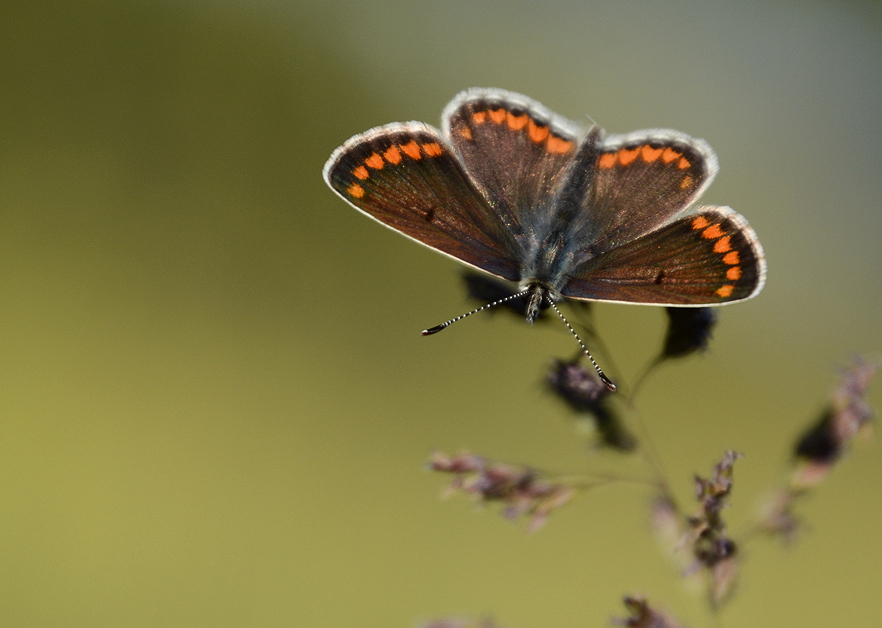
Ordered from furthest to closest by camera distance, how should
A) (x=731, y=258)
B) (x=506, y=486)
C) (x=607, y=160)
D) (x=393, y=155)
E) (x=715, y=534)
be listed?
(x=607, y=160) < (x=393, y=155) < (x=506, y=486) < (x=731, y=258) < (x=715, y=534)

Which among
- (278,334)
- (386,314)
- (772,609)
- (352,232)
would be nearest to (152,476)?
(278,334)

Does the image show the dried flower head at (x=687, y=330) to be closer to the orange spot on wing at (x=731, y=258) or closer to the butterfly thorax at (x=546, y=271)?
the orange spot on wing at (x=731, y=258)

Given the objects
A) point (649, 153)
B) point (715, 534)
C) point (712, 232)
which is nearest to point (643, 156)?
point (649, 153)

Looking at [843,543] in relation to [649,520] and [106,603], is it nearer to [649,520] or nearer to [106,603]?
[649,520]

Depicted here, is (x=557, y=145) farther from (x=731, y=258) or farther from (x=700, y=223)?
(x=731, y=258)

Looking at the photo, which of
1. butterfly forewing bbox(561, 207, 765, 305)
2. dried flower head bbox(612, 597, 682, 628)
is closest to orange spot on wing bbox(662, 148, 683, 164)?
butterfly forewing bbox(561, 207, 765, 305)

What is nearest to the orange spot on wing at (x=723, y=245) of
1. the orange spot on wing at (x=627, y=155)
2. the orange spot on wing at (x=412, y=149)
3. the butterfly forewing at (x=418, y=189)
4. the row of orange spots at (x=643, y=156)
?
the row of orange spots at (x=643, y=156)

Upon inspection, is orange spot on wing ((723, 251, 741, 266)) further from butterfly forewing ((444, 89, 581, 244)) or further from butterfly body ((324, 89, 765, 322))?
butterfly forewing ((444, 89, 581, 244))
